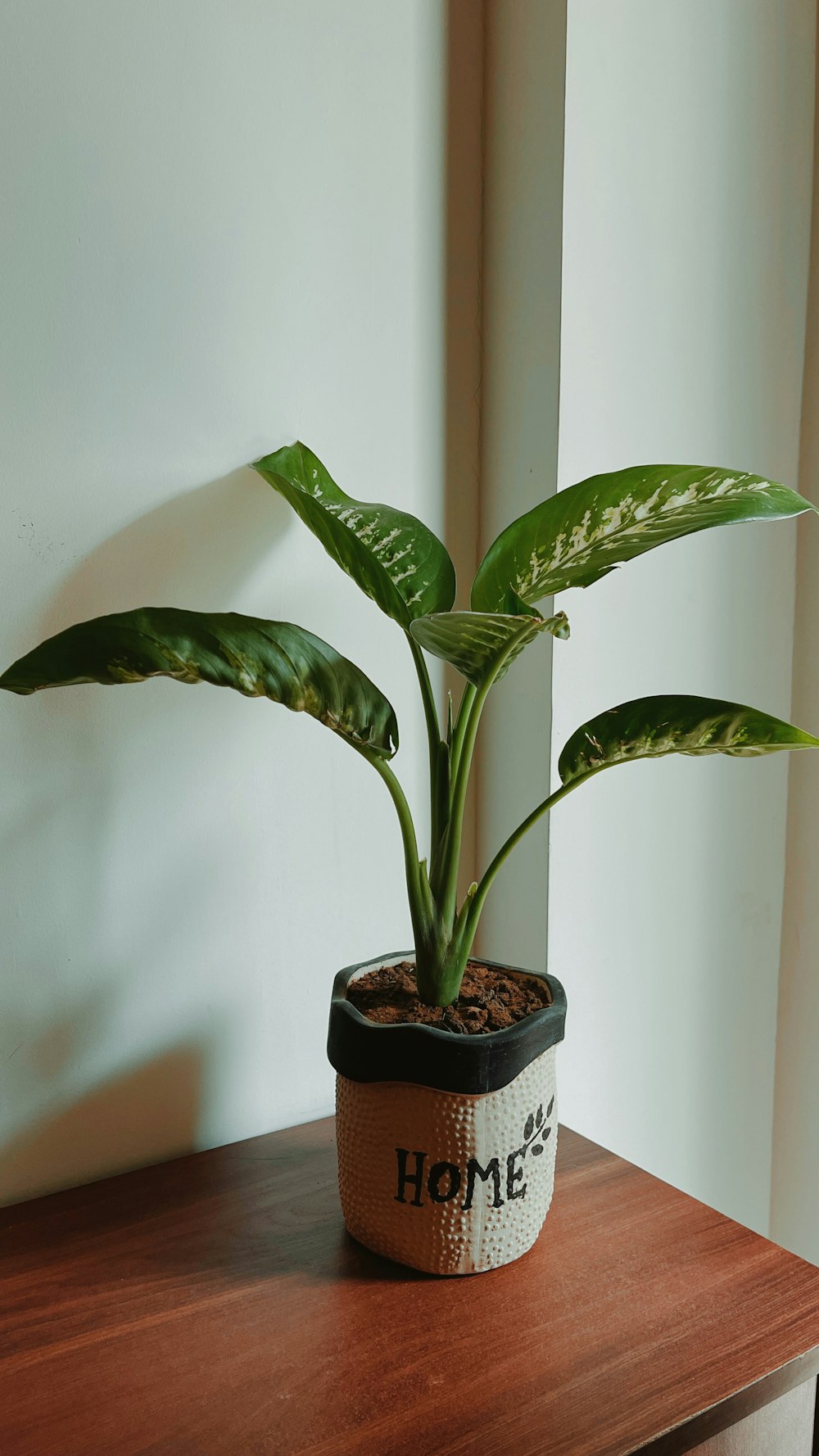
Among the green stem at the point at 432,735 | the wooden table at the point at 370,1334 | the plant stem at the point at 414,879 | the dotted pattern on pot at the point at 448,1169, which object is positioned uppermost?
the green stem at the point at 432,735

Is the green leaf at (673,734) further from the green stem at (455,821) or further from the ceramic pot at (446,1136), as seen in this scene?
the ceramic pot at (446,1136)

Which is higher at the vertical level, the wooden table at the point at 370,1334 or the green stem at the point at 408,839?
the green stem at the point at 408,839

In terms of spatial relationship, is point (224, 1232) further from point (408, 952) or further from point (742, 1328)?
point (742, 1328)

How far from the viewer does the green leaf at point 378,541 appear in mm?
742

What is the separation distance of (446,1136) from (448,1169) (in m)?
0.02

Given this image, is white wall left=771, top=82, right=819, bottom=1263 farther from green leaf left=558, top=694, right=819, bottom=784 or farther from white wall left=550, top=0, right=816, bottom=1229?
green leaf left=558, top=694, right=819, bottom=784

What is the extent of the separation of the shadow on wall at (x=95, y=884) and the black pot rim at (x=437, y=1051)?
0.70 feet

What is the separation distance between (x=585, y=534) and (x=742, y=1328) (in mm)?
527

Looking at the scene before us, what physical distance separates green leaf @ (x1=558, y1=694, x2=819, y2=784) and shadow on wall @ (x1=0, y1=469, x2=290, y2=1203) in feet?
1.08

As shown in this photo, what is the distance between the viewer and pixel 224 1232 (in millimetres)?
809

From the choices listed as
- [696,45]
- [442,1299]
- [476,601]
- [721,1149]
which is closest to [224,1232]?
[442,1299]

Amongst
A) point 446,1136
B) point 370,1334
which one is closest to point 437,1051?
point 446,1136

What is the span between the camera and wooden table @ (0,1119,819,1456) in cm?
62

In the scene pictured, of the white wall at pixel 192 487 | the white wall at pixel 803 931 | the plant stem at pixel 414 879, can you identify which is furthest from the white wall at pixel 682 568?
the plant stem at pixel 414 879
